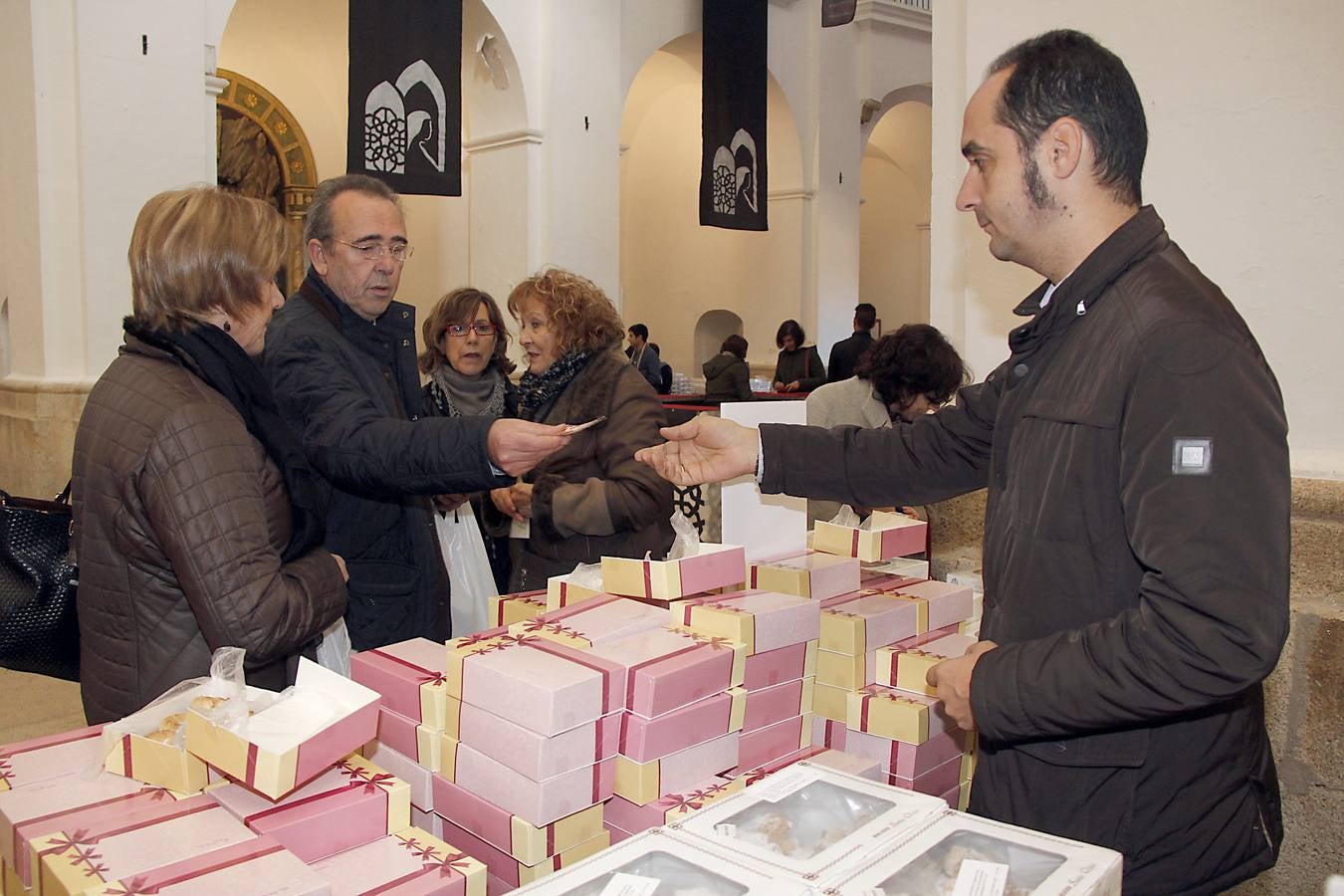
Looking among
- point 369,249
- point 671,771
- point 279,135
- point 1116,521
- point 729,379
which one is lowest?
point 671,771

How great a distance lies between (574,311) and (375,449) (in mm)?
1060

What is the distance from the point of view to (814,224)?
43.7 feet

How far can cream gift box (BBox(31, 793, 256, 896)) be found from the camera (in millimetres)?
1243

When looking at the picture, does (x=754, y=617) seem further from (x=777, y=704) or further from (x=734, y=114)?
(x=734, y=114)

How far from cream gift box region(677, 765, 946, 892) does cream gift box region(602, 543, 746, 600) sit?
502 millimetres

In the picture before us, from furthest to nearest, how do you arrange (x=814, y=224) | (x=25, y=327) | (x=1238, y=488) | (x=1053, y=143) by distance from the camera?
(x=814, y=224)
(x=25, y=327)
(x=1053, y=143)
(x=1238, y=488)

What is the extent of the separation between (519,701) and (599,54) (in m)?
9.53

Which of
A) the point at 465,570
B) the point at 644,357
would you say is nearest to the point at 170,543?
the point at 465,570

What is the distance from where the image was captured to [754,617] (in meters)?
1.86

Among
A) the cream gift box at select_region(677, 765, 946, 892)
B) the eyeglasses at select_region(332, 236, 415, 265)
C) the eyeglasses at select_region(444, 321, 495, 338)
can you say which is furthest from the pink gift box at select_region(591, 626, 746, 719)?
the eyeglasses at select_region(444, 321, 495, 338)

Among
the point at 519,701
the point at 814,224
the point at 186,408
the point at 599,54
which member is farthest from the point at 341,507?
the point at 814,224

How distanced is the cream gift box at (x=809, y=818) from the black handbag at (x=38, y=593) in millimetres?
1512

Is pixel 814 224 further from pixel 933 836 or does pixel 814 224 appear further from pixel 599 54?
pixel 933 836

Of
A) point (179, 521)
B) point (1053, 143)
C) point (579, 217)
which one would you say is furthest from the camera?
point (579, 217)
